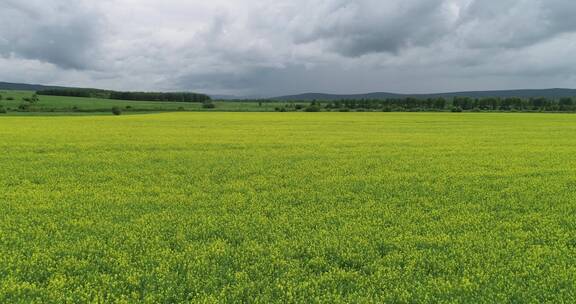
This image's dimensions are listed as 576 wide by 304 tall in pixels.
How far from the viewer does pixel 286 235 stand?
731cm

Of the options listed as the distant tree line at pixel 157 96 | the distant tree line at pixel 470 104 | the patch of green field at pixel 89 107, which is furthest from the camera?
the distant tree line at pixel 157 96

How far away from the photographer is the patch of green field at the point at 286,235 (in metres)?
5.37

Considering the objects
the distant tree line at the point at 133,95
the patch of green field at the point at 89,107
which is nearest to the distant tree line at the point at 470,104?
the patch of green field at the point at 89,107

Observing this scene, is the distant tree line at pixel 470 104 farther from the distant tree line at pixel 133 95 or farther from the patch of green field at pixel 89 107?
the distant tree line at pixel 133 95

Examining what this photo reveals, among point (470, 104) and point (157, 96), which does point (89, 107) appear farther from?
point (470, 104)

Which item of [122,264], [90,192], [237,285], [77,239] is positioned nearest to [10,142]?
[90,192]

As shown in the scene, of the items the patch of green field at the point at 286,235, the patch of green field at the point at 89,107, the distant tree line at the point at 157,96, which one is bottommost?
the patch of green field at the point at 286,235

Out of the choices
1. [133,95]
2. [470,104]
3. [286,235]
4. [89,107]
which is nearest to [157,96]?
[133,95]

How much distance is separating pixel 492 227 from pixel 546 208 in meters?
2.77

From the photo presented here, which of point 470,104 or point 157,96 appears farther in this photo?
point 157,96

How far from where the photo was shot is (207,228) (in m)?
7.64

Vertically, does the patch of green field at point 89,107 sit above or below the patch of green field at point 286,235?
above

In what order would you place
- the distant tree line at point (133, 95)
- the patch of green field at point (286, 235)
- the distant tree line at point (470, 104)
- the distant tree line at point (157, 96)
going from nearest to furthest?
1. the patch of green field at point (286, 235)
2. the distant tree line at point (470, 104)
3. the distant tree line at point (133, 95)
4. the distant tree line at point (157, 96)

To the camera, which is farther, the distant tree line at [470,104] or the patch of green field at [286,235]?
the distant tree line at [470,104]
